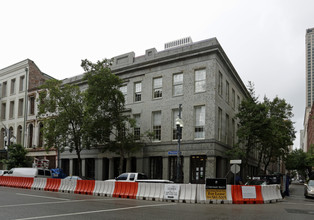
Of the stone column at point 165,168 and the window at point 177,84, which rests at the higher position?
the window at point 177,84

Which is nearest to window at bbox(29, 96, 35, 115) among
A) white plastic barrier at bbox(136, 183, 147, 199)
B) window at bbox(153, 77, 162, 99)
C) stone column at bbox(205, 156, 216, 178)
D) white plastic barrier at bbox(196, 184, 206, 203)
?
window at bbox(153, 77, 162, 99)

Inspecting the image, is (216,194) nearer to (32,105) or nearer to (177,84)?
(177,84)

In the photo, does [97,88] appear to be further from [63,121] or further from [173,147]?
[173,147]

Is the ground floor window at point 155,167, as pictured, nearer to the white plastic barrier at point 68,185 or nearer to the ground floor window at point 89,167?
the ground floor window at point 89,167

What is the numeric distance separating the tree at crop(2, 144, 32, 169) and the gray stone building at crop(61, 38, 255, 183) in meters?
12.8

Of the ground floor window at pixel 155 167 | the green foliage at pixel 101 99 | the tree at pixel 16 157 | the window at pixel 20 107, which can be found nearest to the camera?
the green foliage at pixel 101 99

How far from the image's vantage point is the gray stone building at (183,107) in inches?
1043

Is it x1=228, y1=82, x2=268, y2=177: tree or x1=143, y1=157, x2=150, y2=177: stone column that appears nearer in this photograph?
x1=228, y1=82, x2=268, y2=177: tree

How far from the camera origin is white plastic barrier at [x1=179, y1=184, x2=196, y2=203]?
54.2 ft

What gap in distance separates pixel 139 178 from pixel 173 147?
21.6 feet

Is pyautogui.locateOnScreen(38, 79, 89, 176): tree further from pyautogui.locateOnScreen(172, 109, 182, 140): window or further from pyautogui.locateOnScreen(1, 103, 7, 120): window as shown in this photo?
pyautogui.locateOnScreen(1, 103, 7, 120): window

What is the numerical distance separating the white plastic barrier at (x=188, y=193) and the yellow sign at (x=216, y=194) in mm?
725

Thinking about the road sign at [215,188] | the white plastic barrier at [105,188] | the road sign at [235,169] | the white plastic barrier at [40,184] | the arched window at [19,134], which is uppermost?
A: the arched window at [19,134]

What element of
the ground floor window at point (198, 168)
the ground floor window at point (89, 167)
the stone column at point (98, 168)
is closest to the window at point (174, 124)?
the ground floor window at point (198, 168)
